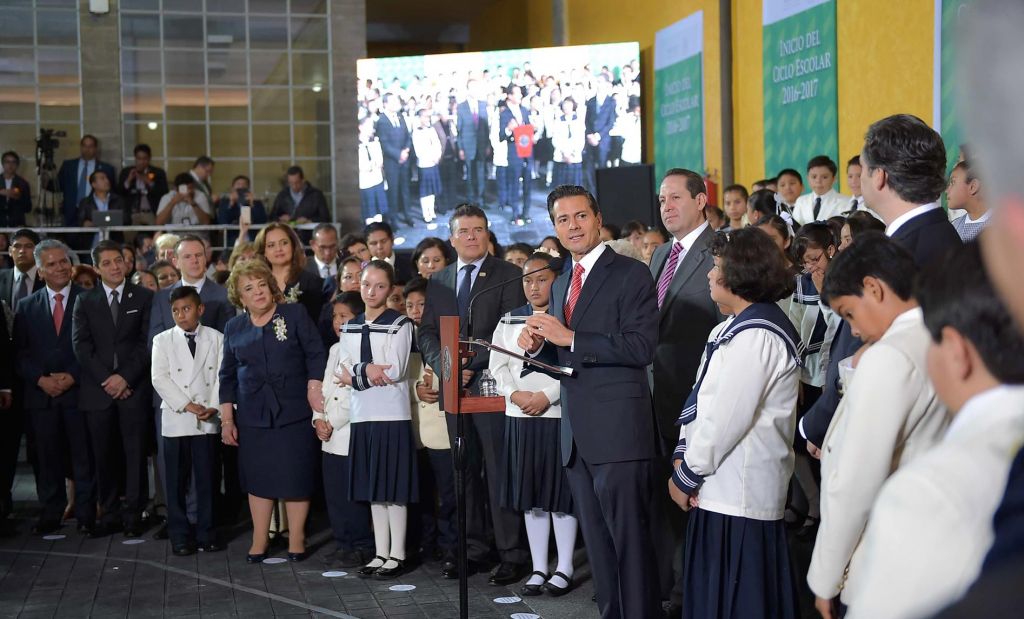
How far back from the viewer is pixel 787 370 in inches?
123

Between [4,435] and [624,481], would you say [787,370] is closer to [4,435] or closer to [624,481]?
[624,481]

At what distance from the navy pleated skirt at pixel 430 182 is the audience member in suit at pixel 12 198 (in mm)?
4318

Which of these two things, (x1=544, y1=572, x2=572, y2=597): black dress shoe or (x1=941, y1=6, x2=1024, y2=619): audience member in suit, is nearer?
(x1=941, y1=6, x2=1024, y2=619): audience member in suit

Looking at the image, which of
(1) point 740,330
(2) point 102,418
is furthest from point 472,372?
(2) point 102,418

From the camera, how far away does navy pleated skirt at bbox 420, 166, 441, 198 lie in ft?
44.0

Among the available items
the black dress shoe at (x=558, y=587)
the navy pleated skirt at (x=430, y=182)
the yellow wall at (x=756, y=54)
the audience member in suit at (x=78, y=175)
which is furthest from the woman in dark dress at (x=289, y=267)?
the audience member in suit at (x=78, y=175)

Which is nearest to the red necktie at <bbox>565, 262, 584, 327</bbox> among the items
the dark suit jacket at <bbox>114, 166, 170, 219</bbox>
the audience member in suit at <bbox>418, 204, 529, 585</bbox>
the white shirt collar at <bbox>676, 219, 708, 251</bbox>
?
the white shirt collar at <bbox>676, 219, 708, 251</bbox>

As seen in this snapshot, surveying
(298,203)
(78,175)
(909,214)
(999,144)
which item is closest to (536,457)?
(909,214)

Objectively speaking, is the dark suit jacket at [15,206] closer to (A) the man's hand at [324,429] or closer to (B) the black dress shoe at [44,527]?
(B) the black dress shoe at [44,527]

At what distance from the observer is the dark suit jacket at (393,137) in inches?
528

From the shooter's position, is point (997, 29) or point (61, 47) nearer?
point (997, 29)

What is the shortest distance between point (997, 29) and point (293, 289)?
5.36 m

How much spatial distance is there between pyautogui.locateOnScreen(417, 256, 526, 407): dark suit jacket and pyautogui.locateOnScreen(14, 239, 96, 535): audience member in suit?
2.36 metres

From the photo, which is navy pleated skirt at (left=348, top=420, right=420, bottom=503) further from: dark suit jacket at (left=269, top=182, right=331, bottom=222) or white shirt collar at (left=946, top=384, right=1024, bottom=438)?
dark suit jacket at (left=269, top=182, right=331, bottom=222)
